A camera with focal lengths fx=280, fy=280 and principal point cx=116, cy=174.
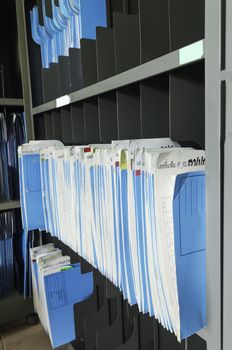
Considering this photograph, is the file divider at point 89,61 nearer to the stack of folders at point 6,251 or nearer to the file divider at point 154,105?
the file divider at point 154,105

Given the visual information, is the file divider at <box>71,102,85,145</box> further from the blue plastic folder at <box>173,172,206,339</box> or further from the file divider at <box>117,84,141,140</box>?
the blue plastic folder at <box>173,172,206,339</box>

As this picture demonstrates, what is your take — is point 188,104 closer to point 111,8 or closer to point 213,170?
point 213,170

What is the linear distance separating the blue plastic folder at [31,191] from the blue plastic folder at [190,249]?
80 centimetres

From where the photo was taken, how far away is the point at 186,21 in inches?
21.9

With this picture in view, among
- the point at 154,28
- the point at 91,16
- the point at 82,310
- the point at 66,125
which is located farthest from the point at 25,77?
the point at 82,310

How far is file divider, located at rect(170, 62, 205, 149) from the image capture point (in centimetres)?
59

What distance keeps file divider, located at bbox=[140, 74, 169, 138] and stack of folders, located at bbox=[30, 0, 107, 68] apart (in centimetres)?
31

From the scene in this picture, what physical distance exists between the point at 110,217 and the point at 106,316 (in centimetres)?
53

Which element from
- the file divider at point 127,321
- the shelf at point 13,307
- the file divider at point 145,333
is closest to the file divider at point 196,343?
Result: the file divider at point 145,333

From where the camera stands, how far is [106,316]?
3.35ft

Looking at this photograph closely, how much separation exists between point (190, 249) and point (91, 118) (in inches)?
25.1

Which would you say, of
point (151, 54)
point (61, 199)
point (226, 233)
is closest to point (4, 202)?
point (61, 199)

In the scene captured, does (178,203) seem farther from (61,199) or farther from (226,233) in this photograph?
(61,199)

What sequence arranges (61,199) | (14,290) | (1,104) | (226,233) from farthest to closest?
1. (14,290)
2. (1,104)
3. (61,199)
4. (226,233)
